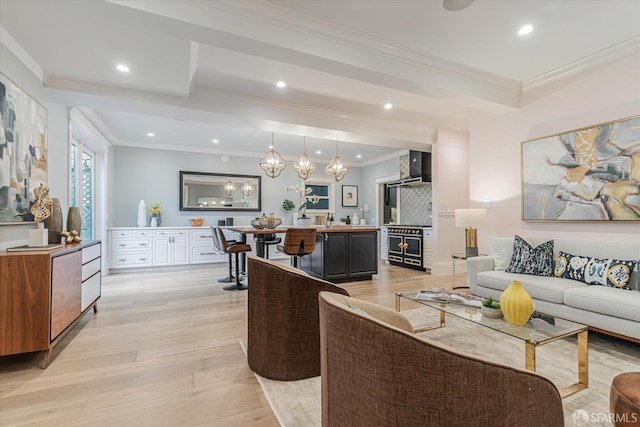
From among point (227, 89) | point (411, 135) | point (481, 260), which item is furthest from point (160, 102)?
point (481, 260)

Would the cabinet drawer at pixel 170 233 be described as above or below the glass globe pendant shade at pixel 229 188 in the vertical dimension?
below

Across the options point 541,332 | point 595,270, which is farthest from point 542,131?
point 541,332

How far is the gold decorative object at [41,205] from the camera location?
8.22 ft

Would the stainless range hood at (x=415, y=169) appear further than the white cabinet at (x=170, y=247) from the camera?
Yes

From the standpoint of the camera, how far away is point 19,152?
2506 millimetres

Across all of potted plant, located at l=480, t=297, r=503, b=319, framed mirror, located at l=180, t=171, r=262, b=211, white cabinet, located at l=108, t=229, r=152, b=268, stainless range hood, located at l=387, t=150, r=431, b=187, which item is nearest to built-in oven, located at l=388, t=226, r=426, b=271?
stainless range hood, located at l=387, t=150, r=431, b=187

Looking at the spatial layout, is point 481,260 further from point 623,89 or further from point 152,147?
point 152,147

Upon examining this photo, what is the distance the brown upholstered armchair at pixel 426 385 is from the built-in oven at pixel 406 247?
5206 millimetres

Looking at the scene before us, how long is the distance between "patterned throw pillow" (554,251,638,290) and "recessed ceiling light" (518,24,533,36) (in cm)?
229

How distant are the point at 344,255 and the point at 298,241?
1085 millimetres

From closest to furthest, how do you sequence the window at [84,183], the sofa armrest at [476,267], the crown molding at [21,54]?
the crown molding at [21,54], the sofa armrest at [476,267], the window at [84,183]

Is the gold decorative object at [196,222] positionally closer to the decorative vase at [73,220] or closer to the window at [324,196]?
the window at [324,196]

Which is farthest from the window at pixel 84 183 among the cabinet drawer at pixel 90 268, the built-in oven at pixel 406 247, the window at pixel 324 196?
the built-in oven at pixel 406 247

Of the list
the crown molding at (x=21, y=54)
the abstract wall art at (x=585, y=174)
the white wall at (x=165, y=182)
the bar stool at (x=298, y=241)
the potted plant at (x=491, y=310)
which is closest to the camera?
the potted plant at (x=491, y=310)
